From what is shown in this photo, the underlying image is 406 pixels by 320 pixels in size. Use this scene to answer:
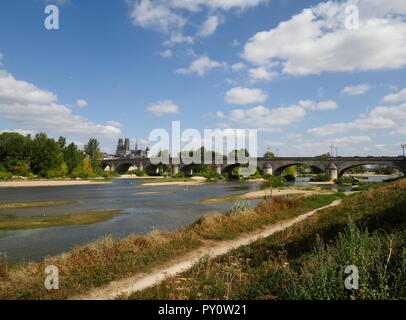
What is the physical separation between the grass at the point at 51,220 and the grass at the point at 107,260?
12.2m

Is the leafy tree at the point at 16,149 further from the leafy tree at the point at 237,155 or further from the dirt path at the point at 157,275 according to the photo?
the dirt path at the point at 157,275

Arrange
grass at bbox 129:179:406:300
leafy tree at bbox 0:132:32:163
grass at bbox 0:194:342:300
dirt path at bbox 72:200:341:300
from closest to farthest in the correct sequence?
grass at bbox 129:179:406:300 < dirt path at bbox 72:200:341:300 < grass at bbox 0:194:342:300 < leafy tree at bbox 0:132:32:163

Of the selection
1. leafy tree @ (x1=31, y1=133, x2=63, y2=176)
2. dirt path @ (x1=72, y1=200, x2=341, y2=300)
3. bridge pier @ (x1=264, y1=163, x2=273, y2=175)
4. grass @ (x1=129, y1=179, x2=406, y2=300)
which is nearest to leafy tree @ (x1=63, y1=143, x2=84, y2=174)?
leafy tree @ (x1=31, y1=133, x2=63, y2=176)

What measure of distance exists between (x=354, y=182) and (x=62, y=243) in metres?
81.4

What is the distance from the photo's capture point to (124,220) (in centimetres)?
2761

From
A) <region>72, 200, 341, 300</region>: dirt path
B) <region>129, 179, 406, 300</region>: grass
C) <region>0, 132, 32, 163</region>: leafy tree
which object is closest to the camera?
<region>129, 179, 406, 300</region>: grass

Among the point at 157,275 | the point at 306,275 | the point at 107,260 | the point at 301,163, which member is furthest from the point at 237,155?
the point at 306,275

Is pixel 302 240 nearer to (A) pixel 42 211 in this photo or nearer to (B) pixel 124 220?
(B) pixel 124 220

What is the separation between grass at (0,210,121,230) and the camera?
24.8 meters

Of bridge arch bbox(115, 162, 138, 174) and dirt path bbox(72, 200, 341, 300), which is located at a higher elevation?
bridge arch bbox(115, 162, 138, 174)

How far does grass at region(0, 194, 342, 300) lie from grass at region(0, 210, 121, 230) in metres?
12.2

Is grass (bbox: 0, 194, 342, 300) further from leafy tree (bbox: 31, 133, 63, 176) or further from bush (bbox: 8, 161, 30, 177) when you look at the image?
leafy tree (bbox: 31, 133, 63, 176)

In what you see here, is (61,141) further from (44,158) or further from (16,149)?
(44,158)
